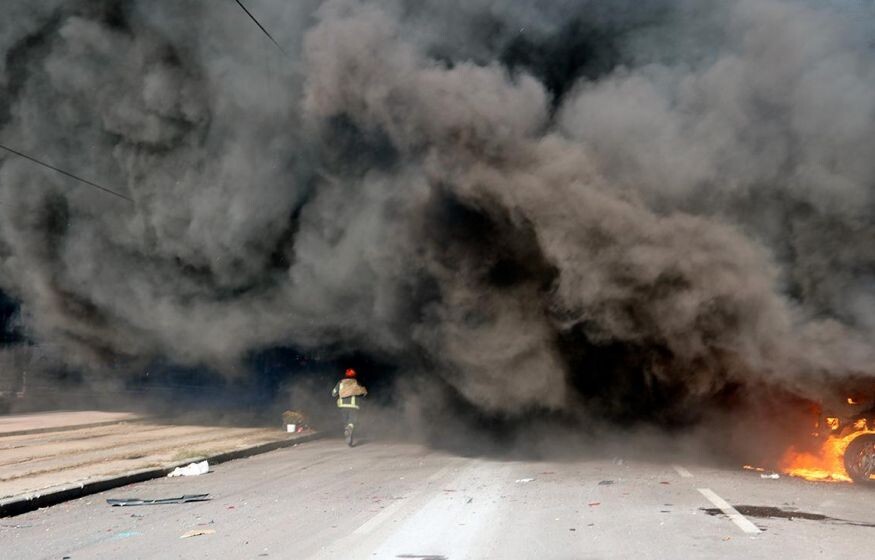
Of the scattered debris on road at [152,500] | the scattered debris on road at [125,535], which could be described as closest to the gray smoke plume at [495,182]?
the scattered debris on road at [152,500]

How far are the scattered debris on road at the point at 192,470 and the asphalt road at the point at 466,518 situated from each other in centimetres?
25

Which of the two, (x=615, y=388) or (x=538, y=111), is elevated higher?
(x=538, y=111)

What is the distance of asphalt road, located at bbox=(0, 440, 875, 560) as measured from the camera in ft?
21.7

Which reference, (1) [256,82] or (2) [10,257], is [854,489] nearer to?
(1) [256,82]

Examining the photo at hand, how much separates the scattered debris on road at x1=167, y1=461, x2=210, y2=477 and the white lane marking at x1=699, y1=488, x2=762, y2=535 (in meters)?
6.63

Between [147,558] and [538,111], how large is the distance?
9719mm

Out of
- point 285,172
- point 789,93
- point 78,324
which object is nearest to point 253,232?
point 285,172

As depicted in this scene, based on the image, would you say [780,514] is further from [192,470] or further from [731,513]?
[192,470]

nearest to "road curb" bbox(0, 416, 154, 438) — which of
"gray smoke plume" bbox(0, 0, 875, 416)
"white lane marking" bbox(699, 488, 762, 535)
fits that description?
"gray smoke plume" bbox(0, 0, 875, 416)

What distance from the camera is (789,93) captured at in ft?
41.0

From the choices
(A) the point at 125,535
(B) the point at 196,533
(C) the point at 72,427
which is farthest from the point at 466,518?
(C) the point at 72,427

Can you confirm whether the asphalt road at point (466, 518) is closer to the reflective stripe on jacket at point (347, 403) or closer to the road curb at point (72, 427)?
the reflective stripe on jacket at point (347, 403)

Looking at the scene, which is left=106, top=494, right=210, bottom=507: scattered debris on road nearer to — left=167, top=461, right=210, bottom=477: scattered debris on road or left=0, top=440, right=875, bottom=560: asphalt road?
left=0, top=440, right=875, bottom=560: asphalt road

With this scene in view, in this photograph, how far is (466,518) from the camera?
7898 millimetres
